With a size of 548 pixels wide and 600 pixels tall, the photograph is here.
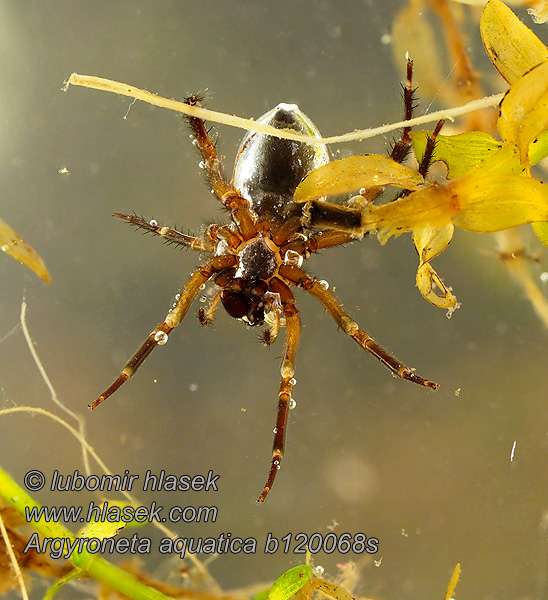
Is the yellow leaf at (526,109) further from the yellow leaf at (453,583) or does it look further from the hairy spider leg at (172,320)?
the yellow leaf at (453,583)

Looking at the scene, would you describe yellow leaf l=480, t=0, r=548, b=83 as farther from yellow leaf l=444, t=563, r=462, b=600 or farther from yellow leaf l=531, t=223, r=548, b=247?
yellow leaf l=444, t=563, r=462, b=600

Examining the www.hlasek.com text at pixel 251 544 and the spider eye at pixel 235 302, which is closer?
the spider eye at pixel 235 302

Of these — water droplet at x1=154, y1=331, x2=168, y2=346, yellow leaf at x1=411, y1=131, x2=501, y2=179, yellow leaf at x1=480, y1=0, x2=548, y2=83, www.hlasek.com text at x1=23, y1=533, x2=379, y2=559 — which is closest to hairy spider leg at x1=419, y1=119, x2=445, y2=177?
yellow leaf at x1=411, y1=131, x2=501, y2=179

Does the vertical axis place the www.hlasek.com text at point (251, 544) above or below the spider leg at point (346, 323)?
below

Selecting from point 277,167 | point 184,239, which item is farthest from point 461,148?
point 184,239

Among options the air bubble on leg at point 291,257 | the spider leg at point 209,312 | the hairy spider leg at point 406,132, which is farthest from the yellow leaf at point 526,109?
the spider leg at point 209,312

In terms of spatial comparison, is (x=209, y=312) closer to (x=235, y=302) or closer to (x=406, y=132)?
(x=235, y=302)

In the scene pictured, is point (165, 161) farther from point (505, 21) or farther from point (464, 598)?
point (464, 598)
